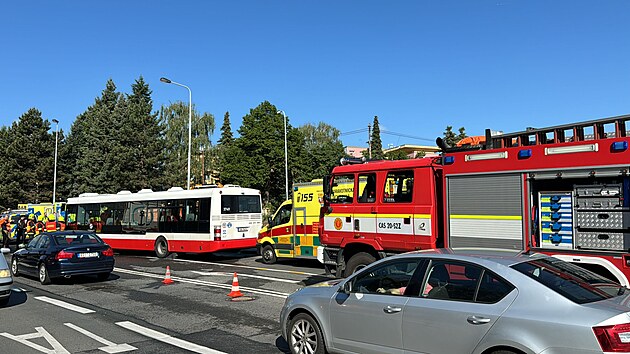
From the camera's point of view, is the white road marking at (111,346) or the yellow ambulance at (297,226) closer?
the white road marking at (111,346)

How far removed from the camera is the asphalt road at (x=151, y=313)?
7254mm

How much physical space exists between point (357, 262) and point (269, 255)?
26.8 feet

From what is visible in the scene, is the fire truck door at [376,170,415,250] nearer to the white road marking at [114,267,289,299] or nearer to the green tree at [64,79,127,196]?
the white road marking at [114,267,289,299]

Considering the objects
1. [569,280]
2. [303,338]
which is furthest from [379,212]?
[569,280]

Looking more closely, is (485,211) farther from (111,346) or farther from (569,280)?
(111,346)

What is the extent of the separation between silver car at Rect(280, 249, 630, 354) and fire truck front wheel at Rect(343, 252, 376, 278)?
14.1 ft

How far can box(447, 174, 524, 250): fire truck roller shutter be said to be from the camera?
7859 millimetres

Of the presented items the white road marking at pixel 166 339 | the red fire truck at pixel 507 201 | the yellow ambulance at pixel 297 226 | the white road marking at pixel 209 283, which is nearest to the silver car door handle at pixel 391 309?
the white road marking at pixel 166 339

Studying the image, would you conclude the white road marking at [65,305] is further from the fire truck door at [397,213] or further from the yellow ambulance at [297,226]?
the yellow ambulance at [297,226]

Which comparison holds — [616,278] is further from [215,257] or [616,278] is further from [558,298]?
[215,257]

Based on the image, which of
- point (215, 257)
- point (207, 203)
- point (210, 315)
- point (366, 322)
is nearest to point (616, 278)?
point (366, 322)

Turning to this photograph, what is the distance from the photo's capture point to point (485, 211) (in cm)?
829

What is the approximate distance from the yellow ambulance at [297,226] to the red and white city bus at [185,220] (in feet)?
6.95

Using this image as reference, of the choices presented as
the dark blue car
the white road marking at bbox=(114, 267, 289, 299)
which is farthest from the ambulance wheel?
the dark blue car
